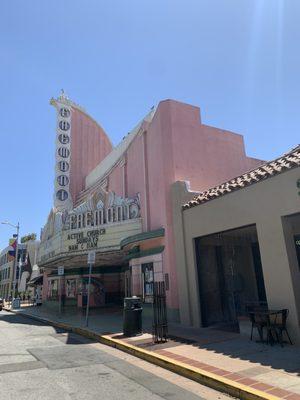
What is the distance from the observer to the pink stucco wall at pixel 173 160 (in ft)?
51.6

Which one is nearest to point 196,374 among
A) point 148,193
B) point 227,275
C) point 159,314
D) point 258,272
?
point 159,314

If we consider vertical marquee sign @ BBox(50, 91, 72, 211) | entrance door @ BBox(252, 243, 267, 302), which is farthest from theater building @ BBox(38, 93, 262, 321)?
entrance door @ BBox(252, 243, 267, 302)

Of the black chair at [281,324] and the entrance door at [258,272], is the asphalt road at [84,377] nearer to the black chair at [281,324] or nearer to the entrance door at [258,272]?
the black chair at [281,324]

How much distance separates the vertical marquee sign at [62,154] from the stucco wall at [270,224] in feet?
50.9

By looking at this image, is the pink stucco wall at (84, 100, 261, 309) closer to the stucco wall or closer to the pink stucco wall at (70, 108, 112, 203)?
the stucco wall

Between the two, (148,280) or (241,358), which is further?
(148,280)

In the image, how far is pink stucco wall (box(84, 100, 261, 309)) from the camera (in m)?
15.7

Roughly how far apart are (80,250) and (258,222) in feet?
41.4

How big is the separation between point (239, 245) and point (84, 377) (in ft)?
30.8

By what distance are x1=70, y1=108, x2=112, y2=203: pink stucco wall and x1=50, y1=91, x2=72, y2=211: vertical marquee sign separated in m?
0.63

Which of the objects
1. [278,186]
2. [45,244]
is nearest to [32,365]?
[278,186]

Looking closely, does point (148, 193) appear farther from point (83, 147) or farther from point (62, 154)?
point (83, 147)

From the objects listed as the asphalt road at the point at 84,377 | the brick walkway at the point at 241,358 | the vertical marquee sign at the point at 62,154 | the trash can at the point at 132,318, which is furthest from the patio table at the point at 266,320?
the vertical marquee sign at the point at 62,154

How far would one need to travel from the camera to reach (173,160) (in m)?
16.0
